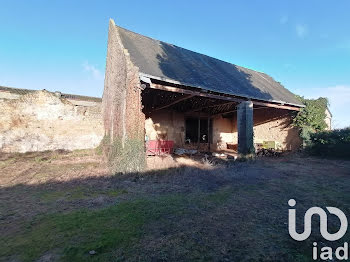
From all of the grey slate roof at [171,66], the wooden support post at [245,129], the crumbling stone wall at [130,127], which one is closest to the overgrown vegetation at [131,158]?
the crumbling stone wall at [130,127]

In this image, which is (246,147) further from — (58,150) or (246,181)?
(58,150)

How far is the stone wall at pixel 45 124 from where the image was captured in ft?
33.7

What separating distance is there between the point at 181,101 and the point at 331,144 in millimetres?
8009

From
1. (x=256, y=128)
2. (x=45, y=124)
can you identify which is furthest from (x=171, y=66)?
(x=256, y=128)

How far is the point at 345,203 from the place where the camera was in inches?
159

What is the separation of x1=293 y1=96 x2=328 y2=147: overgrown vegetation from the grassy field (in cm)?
521

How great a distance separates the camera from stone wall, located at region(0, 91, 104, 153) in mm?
10281

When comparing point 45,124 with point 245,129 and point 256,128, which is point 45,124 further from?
point 256,128

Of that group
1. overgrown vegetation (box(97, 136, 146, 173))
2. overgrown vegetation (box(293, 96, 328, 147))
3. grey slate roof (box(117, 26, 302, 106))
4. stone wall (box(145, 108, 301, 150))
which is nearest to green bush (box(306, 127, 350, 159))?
overgrown vegetation (box(293, 96, 328, 147))

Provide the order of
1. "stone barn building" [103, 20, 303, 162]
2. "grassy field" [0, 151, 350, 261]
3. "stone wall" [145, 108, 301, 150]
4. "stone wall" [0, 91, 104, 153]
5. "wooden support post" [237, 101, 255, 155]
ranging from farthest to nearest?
"stone wall" [145, 108, 301, 150]
"stone wall" [0, 91, 104, 153]
"wooden support post" [237, 101, 255, 155]
"stone barn building" [103, 20, 303, 162]
"grassy field" [0, 151, 350, 261]

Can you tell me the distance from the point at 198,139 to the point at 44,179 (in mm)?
10024

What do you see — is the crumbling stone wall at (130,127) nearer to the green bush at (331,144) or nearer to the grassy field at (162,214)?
the grassy field at (162,214)

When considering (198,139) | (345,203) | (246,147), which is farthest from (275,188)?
(198,139)

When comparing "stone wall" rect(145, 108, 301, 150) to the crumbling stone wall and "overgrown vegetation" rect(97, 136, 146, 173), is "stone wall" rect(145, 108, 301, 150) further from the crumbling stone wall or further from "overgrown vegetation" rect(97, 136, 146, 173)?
"overgrown vegetation" rect(97, 136, 146, 173)
